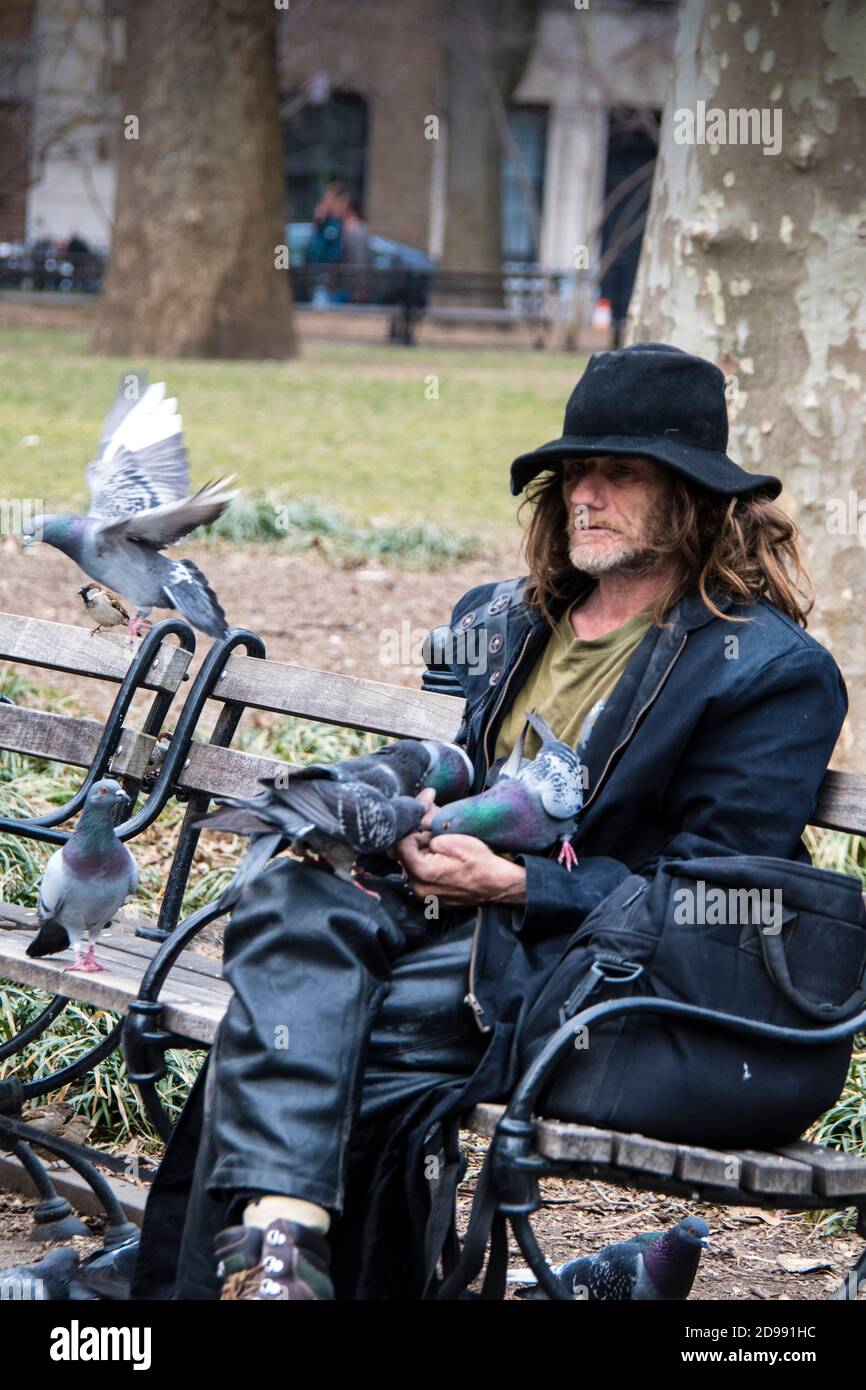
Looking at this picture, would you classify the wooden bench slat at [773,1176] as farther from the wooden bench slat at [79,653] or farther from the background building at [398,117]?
the background building at [398,117]

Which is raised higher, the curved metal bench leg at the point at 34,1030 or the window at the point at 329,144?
the window at the point at 329,144

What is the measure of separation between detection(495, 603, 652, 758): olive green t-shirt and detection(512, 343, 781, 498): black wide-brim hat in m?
0.31

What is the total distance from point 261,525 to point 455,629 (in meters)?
5.94

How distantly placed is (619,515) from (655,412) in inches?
7.8

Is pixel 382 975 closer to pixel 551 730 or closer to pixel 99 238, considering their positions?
pixel 551 730

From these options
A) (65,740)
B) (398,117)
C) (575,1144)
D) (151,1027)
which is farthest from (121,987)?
(398,117)

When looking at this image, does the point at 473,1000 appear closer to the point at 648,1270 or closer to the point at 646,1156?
the point at 646,1156

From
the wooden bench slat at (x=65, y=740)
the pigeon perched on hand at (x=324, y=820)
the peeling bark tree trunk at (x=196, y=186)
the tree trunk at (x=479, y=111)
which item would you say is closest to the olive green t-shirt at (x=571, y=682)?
the pigeon perched on hand at (x=324, y=820)

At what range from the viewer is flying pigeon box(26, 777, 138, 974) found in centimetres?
335

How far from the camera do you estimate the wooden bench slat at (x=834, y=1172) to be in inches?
107

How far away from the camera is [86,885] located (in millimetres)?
3350

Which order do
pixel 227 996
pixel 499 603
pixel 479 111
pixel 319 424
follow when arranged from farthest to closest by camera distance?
1. pixel 479 111
2. pixel 319 424
3. pixel 499 603
4. pixel 227 996

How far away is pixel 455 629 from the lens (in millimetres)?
3562

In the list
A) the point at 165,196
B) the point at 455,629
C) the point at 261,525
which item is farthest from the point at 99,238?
the point at 455,629
